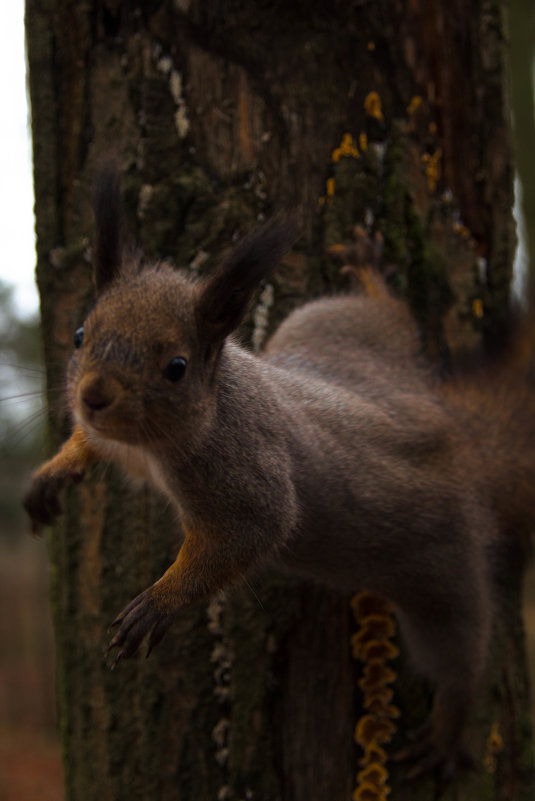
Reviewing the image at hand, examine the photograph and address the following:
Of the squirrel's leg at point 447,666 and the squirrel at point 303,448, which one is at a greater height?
the squirrel at point 303,448

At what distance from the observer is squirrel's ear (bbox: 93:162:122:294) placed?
5.10 feet

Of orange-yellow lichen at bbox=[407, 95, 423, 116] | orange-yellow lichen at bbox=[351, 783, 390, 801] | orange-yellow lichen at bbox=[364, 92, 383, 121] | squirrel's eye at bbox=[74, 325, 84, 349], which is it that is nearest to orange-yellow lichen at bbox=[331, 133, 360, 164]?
orange-yellow lichen at bbox=[364, 92, 383, 121]

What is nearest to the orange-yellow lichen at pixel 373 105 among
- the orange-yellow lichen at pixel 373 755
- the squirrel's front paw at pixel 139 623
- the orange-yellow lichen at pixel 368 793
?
the squirrel's front paw at pixel 139 623

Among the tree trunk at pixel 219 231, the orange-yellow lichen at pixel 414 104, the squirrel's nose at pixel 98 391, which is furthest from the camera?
→ the orange-yellow lichen at pixel 414 104

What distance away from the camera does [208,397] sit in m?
1.60

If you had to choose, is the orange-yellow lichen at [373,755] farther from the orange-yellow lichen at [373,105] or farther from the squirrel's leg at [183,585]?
the orange-yellow lichen at [373,105]

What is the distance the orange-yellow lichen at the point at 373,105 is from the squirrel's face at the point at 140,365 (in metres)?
1.11

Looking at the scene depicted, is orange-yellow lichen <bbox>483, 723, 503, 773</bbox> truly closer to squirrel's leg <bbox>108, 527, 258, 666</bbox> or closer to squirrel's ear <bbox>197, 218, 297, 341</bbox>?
squirrel's leg <bbox>108, 527, 258, 666</bbox>

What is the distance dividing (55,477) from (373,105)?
1.50 metres

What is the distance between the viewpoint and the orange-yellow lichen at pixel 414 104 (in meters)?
2.38

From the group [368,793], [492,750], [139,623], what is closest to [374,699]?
[368,793]

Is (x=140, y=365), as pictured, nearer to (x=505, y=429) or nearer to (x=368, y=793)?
(x=505, y=429)

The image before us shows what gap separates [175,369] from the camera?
1.46 m

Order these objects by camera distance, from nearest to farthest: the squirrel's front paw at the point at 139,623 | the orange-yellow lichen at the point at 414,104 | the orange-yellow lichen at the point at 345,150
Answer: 1. the squirrel's front paw at the point at 139,623
2. the orange-yellow lichen at the point at 345,150
3. the orange-yellow lichen at the point at 414,104
